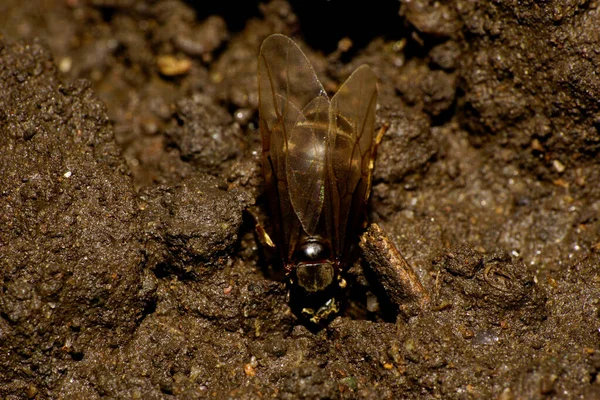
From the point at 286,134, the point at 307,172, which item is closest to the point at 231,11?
the point at 286,134

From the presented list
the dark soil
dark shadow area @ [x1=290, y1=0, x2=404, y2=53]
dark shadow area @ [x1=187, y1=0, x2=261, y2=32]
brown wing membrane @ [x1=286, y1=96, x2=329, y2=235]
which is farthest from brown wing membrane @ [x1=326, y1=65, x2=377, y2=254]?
dark shadow area @ [x1=187, y1=0, x2=261, y2=32]

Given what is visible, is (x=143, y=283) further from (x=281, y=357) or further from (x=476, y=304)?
(x=476, y=304)

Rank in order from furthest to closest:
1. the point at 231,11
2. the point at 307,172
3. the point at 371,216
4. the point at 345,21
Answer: the point at 231,11 < the point at 345,21 < the point at 371,216 < the point at 307,172

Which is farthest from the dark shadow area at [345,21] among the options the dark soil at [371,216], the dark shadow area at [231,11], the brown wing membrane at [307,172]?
the brown wing membrane at [307,172]

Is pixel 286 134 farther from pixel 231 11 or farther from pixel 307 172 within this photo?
pixel 231 11

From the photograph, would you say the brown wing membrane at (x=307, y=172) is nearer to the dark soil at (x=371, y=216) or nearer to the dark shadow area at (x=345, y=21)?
the dark soil at (x=371, y=216)

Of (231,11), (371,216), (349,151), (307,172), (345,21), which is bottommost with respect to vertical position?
(371,216)

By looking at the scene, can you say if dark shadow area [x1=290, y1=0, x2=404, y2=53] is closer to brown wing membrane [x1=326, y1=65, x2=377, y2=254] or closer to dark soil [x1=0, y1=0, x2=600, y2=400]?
dark soil [x1=0, y1=0, x2=600, y2=400]
